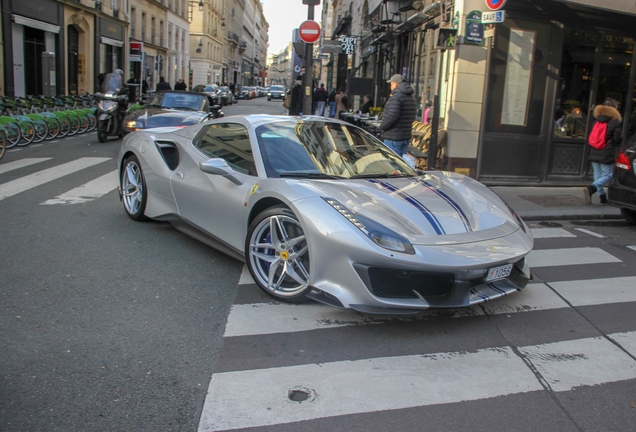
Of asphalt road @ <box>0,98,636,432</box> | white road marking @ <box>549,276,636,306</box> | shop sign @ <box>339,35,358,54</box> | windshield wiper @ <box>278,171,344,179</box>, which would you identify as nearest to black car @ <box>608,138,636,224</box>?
asphalt road @ <box>0,98,636,432</box>

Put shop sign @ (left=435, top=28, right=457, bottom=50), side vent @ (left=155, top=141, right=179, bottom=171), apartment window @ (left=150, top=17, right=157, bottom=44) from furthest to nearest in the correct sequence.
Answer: apartment window @ (left=150, top=17, right=157, bottom=44), shop sign @ (left=435, top=28, right=457, bottom=50), side vent @ (left=155, top=141, right=179, bottom=171)

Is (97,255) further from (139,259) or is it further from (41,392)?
(41,392)

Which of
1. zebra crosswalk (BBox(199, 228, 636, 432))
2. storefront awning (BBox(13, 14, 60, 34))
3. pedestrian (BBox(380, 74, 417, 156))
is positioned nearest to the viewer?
zebra crosswalk (BBox(199, 228, 636, 432))

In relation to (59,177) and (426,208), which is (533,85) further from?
(59,177)

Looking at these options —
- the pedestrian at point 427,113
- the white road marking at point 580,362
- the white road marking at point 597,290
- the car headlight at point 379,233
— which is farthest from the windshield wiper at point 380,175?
the pedestrian at point 427,113

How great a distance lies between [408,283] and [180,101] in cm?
1136

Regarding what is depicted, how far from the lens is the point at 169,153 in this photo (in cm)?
599

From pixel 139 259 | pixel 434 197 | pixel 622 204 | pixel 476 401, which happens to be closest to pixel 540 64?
pixel 622 204

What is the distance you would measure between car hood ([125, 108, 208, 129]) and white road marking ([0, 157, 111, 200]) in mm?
1265

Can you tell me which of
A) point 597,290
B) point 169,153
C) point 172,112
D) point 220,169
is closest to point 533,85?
point 597,290

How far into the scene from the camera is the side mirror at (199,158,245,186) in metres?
4.82

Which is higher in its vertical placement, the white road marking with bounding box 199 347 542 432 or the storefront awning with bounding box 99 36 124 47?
the storefront awning with bounding box 99 36 124 47

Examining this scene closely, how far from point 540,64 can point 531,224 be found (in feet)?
14.9

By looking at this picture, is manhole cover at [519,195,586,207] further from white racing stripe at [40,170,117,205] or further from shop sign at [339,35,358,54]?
shop sign at [339,35,358,54]
